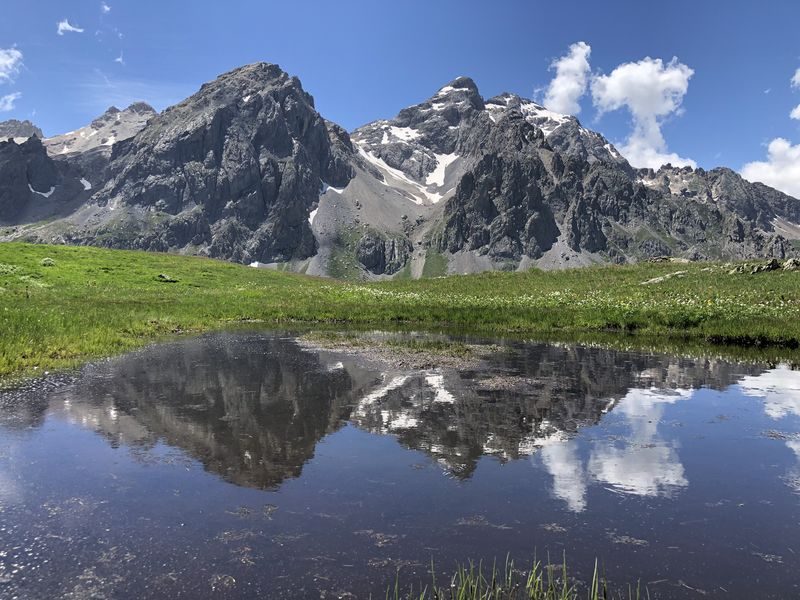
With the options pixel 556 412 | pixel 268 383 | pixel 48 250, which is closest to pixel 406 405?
pixel 556 412

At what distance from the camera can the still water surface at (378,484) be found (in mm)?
7277

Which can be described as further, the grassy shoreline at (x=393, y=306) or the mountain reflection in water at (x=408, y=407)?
the grassy shoreline at (x=393, y=306)

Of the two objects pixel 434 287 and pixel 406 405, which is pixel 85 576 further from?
pixel 434 287

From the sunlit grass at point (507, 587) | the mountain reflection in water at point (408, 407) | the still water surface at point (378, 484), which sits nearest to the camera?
the sunlit grass at point (507, 587)

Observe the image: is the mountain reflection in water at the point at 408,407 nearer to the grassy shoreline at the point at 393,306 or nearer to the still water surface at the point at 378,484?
the still water surface at the point at 378,484

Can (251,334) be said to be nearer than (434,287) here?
Yes

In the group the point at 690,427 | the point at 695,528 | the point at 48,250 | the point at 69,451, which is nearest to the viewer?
the point at 695,528

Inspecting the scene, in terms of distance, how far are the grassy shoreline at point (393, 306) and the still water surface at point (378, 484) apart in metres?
9.20

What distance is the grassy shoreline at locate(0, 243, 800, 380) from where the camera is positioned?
2722cm

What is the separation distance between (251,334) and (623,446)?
26547 millimetres

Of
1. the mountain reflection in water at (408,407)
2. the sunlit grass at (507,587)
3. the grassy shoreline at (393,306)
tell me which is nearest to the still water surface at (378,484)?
the mountain reflection in water at (408,407)

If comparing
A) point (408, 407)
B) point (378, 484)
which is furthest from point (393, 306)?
point (378, 484)

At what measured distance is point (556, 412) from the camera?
51.8 feet

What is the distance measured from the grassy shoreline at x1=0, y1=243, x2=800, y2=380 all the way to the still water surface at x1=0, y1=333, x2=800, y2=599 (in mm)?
9199
